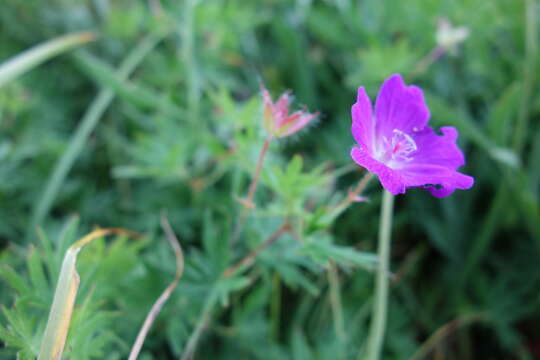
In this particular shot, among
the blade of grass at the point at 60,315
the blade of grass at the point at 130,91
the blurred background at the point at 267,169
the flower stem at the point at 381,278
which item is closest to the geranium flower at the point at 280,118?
the blurred background at the point at 267,169

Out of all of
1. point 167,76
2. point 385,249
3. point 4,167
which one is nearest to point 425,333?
point 385,249

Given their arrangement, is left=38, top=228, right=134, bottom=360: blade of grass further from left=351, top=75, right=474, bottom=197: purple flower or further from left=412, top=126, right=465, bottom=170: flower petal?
left=412, top=126, right=465, bottom=170: flower petal

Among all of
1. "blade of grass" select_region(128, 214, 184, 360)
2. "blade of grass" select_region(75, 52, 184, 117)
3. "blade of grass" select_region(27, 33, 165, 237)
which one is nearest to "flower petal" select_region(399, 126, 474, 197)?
"blade of grass" select_region(128, 214, 184, 360)

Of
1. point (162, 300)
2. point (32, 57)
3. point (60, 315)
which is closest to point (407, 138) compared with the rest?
point (162, 300)

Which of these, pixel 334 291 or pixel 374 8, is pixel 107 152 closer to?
pixel 334 291

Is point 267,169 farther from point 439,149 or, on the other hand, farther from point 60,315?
point 60,315

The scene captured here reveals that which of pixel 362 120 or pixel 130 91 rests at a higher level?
pixel 130 91
